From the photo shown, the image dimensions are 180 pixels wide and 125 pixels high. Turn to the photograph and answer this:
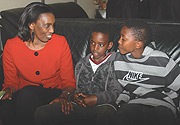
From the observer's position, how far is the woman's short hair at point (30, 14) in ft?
4.79

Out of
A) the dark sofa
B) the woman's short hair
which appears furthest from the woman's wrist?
the woman's short hair

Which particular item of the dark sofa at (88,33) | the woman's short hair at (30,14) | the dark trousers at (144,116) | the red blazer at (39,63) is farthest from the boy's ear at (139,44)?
the woman's short hair at (30,14)

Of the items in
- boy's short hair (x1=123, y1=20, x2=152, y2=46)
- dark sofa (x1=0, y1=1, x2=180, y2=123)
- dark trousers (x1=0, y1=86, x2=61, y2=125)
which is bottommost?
dark trousers (x1=0, y1=86, x2=61, y2=125)

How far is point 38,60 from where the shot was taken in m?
1.53

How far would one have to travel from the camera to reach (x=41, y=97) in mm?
1415

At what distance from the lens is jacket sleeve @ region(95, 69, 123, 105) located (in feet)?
4.44

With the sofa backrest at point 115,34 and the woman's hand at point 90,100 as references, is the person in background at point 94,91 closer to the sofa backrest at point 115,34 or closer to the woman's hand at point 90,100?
the woman's hand at point 90,100

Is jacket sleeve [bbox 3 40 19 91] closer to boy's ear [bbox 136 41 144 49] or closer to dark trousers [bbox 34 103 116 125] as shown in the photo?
dark trousers [bbox 34 103 116 125]

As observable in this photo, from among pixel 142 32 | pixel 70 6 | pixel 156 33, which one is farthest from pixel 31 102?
pixel 70 6

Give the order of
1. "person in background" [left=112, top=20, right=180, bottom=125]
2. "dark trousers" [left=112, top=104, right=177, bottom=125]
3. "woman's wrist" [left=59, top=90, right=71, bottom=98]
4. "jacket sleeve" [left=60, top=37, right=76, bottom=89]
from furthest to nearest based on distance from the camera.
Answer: "jacket sleeve" [left=60, top=37, right=76, bottom=89] → "woman's wrist" [left=59, top=90, right=71, bottom=98] → "person in background" [left=112, top=20, right=180, bottom=125] → "dark trousers" [left=112, top=104, right=177, bottom=125]

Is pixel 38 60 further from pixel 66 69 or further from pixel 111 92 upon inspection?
pixel 111 92

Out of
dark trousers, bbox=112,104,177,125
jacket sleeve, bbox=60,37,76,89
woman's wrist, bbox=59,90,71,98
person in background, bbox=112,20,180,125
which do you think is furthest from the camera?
jacket sleeve, bbox=60,37,76,89

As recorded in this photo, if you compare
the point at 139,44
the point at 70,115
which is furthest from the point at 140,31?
the point at 70,115

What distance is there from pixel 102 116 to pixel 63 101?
254mm
